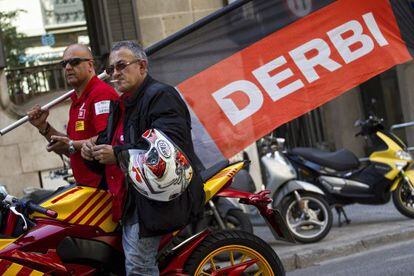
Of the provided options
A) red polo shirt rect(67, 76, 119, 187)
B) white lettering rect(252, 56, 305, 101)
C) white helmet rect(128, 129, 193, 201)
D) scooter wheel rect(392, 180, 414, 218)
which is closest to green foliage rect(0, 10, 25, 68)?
scooter wheel rect(392, 180, 414, 218)

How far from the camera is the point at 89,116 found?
502cm

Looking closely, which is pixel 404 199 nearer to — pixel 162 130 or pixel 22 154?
pixel 22 154

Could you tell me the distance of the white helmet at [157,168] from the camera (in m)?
4.27

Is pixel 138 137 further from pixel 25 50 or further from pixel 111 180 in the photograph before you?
pixel 25 50

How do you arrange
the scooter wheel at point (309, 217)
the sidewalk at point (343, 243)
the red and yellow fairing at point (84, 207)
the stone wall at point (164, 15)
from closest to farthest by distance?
the red and yellow fairing at point (84, 207) → the sidewalk at point (343, 243) → the scooter wheel at point (309, 217) → the stone wall at point (164, 15)

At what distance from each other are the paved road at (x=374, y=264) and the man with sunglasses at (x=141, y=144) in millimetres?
2782

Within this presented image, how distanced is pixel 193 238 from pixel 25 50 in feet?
25.6


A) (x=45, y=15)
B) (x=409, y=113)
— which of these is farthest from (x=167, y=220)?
(x=409, y=113)

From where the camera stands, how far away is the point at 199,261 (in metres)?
4.77

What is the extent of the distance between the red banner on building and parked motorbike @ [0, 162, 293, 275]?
1.14m

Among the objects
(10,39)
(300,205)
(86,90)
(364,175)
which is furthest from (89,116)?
(10,39)

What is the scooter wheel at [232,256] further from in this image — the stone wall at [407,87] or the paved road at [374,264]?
the stone wall at [407,87]

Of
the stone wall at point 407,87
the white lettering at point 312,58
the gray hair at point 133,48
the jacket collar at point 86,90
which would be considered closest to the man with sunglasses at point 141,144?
the gray hair at point 133,48

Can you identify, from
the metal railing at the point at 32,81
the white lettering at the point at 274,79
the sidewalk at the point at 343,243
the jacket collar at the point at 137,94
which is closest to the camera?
the jacket collar at the point at 137,94
